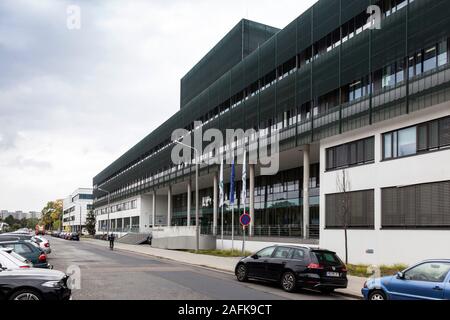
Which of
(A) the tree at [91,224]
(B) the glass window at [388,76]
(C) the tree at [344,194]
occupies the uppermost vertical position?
(B) the glass window at [388,76]

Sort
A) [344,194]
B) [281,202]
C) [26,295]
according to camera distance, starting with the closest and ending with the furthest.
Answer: [26,295] < [344,194] < [281,202]

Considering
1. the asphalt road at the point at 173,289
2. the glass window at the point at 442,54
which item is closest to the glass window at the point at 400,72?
the glass window at the point at 442,54

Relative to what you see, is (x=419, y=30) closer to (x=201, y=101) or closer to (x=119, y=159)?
(x=201, y=101)

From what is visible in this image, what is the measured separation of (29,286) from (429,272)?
833 cm

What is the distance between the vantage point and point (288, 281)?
1684cm

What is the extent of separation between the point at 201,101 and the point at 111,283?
40.6 meters

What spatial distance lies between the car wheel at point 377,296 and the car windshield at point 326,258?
3.79 meters

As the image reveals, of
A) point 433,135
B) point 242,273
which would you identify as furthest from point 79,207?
point 242,273

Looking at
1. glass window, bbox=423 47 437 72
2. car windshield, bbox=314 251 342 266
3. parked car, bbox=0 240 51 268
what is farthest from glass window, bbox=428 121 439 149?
parked car, bbox=0 240 51 268

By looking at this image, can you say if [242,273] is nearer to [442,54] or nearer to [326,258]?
[326,258]

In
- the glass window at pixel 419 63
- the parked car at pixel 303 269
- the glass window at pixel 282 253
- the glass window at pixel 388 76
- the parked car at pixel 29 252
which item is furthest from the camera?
the glass window at pixel 388 76

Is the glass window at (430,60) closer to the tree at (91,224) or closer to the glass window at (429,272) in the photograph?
the glass window at (429,272)

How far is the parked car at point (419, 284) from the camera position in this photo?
11.0 meters
